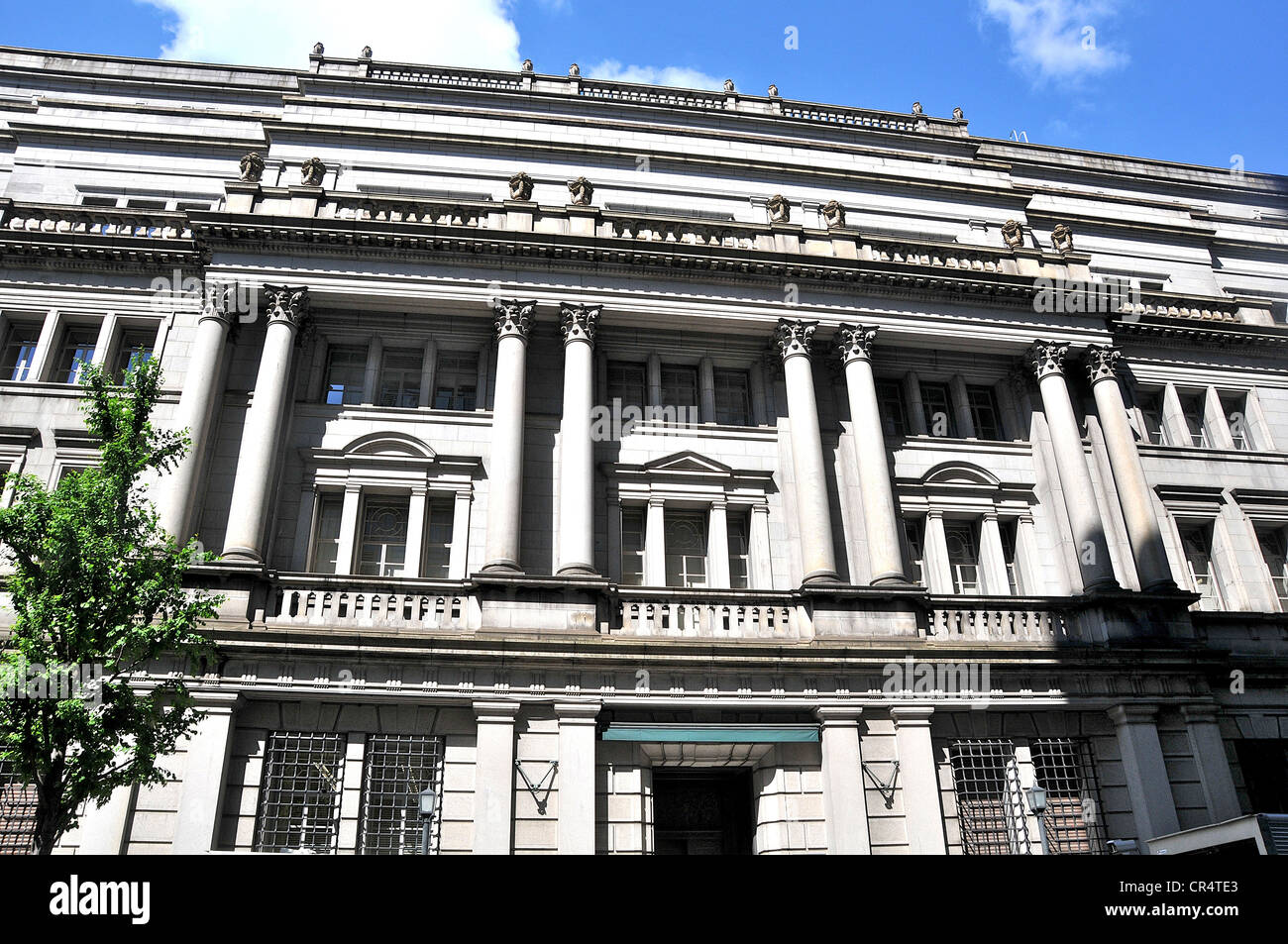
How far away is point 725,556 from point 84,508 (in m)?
13.5

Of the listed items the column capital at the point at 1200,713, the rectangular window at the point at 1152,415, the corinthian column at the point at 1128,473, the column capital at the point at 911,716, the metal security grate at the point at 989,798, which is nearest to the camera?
the metal security grate at the point at 989,798

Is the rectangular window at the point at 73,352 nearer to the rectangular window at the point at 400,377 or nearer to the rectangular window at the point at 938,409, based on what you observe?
the rectangular window at the point at 400,377

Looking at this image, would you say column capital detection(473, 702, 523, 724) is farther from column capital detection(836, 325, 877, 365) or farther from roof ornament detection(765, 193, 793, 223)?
roof ornament detection(765, 193, 793, 223)

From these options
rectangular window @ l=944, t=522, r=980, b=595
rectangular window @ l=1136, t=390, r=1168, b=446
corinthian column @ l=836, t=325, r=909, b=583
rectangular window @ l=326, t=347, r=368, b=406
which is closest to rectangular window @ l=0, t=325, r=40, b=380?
rectangular window @ l=326, t=347, r=368, b=406

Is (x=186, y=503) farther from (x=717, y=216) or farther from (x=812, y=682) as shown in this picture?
(x=717, y=216)

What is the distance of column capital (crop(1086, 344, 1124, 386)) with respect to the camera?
952 inches

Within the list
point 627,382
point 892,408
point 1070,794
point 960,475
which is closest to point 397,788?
point 627,382

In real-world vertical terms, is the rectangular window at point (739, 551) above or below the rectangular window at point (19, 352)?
below

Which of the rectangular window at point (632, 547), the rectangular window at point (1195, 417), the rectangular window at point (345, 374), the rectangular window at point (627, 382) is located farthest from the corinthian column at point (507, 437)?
the rectangular window at point (1195, 417)

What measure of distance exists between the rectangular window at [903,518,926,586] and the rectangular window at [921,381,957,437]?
3032 millimetres

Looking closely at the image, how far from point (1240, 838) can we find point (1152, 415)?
17.6 m

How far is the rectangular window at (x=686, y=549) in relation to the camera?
21531 mm

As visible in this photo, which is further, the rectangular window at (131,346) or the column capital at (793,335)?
the column capital at (793,335)

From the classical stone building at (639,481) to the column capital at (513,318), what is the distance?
0.36 ft
